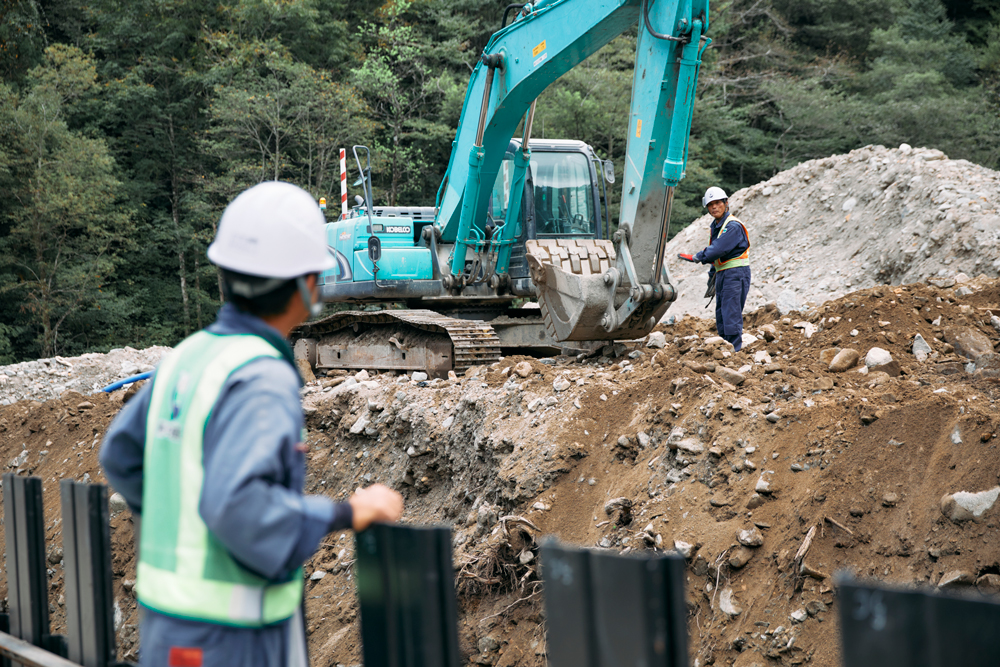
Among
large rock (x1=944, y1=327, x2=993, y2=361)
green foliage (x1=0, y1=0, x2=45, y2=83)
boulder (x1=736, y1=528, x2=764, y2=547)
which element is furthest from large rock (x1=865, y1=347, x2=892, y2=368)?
green foliage (x1=0, y1=0, x2=45, y2=83)

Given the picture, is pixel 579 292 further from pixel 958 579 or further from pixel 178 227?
pixel 178 227

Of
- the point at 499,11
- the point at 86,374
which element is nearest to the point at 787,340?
the point at 86,374

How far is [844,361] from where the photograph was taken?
19.4 ft

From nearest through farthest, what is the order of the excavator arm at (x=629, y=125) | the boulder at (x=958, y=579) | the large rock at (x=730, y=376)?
the boulder at (x=958, y=579), the large rock at (x=730, y=376), the excavator arm at (x=629, y=125)

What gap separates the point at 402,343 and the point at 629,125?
354 centimetres

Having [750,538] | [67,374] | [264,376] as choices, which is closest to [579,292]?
[750,538]

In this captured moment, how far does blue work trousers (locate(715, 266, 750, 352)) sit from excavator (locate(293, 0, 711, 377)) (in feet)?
2.33

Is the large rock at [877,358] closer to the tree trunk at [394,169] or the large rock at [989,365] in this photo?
the large rock at [989,365]

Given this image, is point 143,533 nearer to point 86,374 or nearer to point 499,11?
point 86,374

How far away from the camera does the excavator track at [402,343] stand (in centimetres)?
820

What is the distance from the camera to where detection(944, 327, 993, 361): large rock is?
6.32 meters

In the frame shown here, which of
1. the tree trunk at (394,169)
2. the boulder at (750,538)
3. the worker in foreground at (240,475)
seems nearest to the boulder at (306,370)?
the boulder at (750,538)

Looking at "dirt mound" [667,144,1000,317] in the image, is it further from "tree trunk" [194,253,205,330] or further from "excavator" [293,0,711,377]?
"tree trunk" [194,253,205,330]

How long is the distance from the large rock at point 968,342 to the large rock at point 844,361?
1018 millimetres
